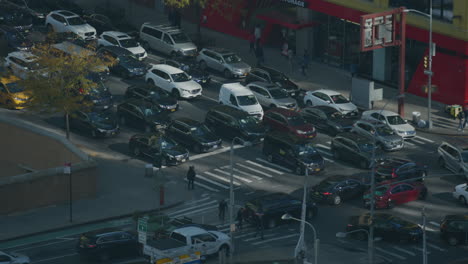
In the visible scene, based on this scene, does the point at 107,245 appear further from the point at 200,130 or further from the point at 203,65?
the point at 203,65

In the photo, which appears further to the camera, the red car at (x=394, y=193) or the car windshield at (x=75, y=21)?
the car windshield at (x=75, y=21)

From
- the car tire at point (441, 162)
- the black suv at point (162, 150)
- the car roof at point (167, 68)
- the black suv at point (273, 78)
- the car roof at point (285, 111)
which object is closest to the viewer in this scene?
the car tire at point (441, 162)

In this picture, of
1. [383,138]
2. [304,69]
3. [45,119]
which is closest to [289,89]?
[304,69]

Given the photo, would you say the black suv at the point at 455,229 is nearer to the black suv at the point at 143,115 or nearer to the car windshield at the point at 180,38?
the black suv at the point at 143,115

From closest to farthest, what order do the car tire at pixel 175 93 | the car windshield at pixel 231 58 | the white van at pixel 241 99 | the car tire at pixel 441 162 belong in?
the car tire at pixel 441 162
the white van at pixel 241 99
the car tire at pixel 175 93
the car windshield at pixel 231 58

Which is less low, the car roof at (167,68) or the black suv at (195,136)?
the car roof at (167,68)

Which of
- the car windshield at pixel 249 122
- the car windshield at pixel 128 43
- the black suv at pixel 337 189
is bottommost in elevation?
the black suv at pixel 337 189

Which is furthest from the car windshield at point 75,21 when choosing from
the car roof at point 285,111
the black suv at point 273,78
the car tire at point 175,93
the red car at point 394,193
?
the red car at point 394,193
